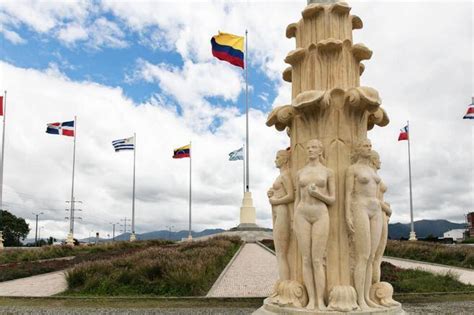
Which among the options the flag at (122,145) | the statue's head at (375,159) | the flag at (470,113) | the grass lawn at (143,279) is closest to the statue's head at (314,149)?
the statue's head at (375,159)

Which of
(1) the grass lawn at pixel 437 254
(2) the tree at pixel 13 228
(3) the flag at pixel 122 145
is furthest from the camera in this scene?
(2) the tree at pixel 13 228

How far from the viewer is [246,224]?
43.8 meters

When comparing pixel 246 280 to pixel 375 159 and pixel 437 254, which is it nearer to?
pixel 375 159

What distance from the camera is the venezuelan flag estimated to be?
30.0 meters

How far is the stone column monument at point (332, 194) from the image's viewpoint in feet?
22.1

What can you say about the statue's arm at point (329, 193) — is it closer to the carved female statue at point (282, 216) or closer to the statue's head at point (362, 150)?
the statue's head at point (362, 150)

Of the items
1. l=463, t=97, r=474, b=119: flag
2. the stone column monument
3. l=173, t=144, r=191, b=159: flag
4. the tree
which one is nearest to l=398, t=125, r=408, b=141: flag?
l=463, t=97, r=474, b=119: flag

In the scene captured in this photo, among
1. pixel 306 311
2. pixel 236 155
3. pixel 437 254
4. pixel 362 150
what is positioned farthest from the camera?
pixel 236 155

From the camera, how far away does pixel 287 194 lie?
7.32 meters

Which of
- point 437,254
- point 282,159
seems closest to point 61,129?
point 437,254

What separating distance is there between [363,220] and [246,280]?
9.09 metres

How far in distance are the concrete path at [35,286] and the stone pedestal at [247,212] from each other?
27.4m

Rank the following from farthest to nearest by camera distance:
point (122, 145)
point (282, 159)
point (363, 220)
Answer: point (122, 145) < point (282, 159) < point (363, 220)

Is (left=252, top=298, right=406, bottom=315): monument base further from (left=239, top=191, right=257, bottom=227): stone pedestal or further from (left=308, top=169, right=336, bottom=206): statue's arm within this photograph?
(left=239, top=191, right=257, bottom=227): stone pedestal
